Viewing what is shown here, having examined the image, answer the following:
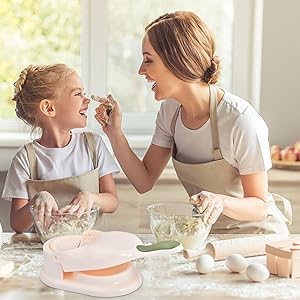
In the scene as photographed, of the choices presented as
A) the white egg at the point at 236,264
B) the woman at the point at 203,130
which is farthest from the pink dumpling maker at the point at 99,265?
the woman at the point at 203,130

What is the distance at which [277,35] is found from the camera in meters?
2.68

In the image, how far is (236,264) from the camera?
4.59 feet

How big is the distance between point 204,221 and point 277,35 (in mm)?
1345

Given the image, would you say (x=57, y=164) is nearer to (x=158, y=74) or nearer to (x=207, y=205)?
(x=158, y=74)

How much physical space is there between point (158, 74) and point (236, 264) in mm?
617

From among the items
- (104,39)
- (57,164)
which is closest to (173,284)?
(57,164)

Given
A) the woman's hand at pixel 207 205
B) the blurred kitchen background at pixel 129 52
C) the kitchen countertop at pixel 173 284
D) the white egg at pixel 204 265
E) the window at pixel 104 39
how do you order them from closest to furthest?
the kitchen countertop at pixel 173 284 < the white egg at pixel 204 265 < the woman's hand at pixel 207 205 < the blurred kitchen background at pixel 129 52 < the window at pixel 104 39

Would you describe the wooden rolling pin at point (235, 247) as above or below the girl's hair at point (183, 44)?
below

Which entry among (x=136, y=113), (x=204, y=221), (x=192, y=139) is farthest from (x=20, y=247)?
(x=136, y=113)

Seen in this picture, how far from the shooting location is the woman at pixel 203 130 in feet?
5.85

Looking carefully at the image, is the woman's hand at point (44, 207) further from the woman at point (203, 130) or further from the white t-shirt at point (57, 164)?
the woman at point (203, 130)

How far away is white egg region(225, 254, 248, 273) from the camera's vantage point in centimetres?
140

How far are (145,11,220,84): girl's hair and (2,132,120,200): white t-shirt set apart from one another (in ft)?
1.14

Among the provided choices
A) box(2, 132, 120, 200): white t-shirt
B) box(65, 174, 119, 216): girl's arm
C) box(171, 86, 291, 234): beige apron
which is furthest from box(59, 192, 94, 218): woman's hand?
box(171, 86, 291, 234): beige apron
